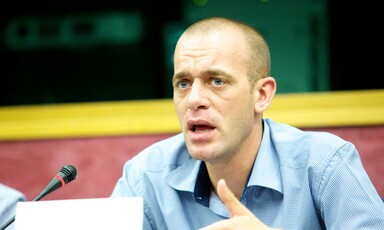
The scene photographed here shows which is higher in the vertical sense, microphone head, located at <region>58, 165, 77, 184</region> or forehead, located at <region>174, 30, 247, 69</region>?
forehead, located at <region>174, 30, 247, 69</region>

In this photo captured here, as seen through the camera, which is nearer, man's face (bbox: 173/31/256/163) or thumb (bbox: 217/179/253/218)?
thumb (bbox: 217/179/253/218)

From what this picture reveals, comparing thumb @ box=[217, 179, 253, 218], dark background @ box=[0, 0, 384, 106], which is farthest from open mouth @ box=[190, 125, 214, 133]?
dark background @ box=[0, 0, 384, 106]

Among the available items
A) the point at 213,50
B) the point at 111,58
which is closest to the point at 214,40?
the point at 213,50

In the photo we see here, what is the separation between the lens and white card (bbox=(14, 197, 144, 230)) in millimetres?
1282

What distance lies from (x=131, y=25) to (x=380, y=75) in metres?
1.23

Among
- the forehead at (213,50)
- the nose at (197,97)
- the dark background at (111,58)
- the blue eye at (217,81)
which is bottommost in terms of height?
the dark background at (111,58)

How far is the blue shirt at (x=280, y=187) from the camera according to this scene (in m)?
1.49

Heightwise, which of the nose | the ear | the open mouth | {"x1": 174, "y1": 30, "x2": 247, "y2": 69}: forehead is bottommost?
the open mouth

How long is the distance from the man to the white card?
286 mm

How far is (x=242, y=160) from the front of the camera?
167cm

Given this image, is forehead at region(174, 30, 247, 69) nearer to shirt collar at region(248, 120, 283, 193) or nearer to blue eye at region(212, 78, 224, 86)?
blue eye at region(212, 78, 224, 86)

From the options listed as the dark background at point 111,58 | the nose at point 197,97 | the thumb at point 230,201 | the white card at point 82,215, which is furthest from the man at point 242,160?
the dark background at point 111,58

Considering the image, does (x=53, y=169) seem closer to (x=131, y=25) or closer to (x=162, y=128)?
(x=162, y=128)

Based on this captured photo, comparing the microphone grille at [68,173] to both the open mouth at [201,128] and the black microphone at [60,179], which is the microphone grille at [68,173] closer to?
the black microphone at [60,179]
